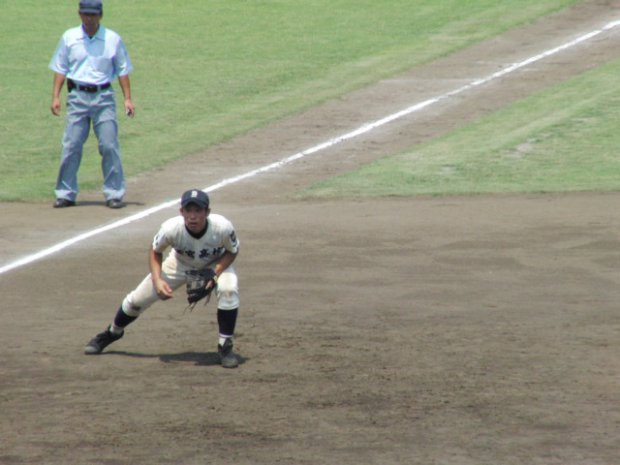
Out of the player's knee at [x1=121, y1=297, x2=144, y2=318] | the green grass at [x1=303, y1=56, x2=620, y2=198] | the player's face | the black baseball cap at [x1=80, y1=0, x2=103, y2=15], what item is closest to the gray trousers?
the black baseball cap at [x1=80, y1=0, x2=103, y2=15]

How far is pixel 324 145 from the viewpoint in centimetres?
1947

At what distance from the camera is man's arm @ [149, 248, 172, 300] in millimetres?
9680

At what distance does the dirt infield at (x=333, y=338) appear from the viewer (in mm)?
7891

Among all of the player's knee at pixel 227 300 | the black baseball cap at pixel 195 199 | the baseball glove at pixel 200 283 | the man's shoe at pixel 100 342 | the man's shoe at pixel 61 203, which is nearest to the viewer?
the black baseball cap at pixel 195 199

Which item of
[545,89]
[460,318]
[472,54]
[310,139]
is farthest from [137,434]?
[472,54]

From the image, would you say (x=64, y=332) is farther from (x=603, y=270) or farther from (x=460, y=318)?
(x=603, y=270)

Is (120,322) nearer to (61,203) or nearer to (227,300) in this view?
(227,300)

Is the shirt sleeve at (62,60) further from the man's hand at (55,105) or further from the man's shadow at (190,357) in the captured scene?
the man's shadow at (190,357)

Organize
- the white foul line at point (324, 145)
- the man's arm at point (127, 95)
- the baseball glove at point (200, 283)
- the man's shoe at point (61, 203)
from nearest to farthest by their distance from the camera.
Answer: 1. the baseball glove at point (200, 283)
2. the white foul line at point (324, 145)
3. the man's arm at point (127, 95)
4. the man's shoe at point (61, 203)

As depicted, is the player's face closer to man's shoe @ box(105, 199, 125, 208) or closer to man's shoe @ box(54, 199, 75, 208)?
man's shoe @ box(105, 199, 125, 208)

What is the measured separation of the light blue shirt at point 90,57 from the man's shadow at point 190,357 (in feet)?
20.6

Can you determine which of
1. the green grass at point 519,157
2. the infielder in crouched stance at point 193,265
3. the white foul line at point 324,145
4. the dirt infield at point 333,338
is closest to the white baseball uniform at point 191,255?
the infielder in crouched stance at point 193,265

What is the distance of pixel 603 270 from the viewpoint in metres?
12.5

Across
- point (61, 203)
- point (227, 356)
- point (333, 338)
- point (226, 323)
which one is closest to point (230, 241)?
point (226, 323)
